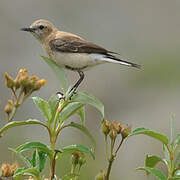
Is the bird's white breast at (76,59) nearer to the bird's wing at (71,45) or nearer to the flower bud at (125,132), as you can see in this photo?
the bird's wing at (71,45)

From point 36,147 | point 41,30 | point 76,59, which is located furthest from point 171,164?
point 41,30

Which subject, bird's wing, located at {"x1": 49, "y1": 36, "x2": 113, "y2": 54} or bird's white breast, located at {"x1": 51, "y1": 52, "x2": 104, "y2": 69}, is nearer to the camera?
bird's white breast, located at {"x1": 51, "y1": 52, "x2": 104, "y2": 69}

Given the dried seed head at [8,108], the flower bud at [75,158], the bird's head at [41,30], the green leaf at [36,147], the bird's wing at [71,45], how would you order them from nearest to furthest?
the green leaf at [36,147] < the flower bud at [75,158] < the dried seed head at [8,108] < the bird's wing at [71,45] < the bird's head at [41,30]

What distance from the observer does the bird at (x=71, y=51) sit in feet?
12.2

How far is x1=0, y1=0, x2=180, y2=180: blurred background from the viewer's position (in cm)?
1034

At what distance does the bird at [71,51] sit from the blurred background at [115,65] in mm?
4801

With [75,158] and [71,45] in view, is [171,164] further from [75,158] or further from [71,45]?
[71,45]

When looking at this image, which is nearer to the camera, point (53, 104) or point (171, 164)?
point (171, 164)

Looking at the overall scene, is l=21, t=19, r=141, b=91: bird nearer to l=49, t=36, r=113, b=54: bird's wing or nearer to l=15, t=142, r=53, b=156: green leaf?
l=49, t=36, r=113, b=54: bird's wing

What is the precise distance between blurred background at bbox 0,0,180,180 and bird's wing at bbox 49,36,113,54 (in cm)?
494

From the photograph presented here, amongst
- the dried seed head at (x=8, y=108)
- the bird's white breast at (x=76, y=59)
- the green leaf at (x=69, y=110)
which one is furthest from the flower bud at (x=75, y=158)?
the bird's white breast at (x=76, y=59)

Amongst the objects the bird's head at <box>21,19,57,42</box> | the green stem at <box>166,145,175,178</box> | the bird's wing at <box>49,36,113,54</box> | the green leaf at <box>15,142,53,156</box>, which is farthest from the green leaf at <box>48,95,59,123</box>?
the bird's head at <box>21,19,57,42</box>

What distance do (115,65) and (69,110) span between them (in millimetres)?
11040

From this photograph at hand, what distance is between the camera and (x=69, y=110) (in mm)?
2094
